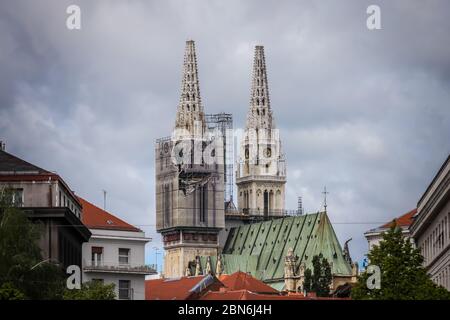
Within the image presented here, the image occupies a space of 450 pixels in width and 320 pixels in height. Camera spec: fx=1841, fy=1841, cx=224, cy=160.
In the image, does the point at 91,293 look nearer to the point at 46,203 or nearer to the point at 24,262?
the point at 24,262

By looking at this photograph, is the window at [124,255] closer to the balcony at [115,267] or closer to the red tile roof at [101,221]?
the balcony at [115,267]

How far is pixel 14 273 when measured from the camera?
8725 centimetres

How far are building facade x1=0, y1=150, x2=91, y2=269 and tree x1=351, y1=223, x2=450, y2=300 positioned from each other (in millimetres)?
18130

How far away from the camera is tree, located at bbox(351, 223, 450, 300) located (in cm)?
9400

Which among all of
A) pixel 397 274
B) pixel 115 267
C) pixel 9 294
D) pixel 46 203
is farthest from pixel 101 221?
pixel 9 294

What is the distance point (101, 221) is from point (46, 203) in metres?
22.8

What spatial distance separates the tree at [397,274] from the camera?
9400 cm

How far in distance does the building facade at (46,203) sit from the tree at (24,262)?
33.2 ft

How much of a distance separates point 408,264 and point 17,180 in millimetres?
27369

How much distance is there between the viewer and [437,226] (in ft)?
364
